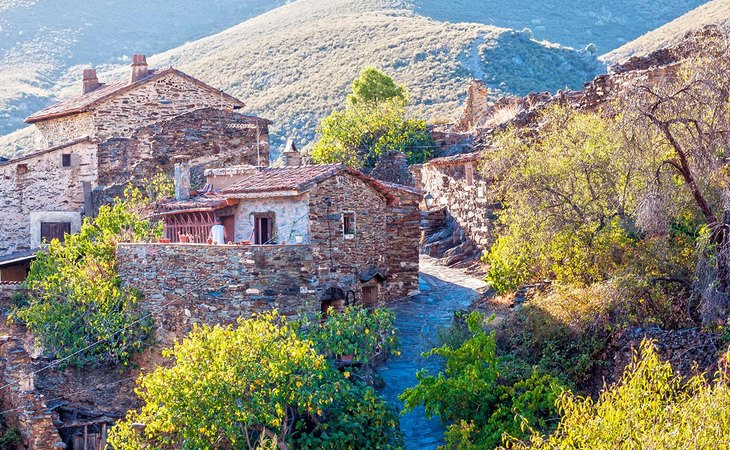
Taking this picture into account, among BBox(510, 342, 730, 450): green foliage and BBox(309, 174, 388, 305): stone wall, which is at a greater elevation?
BBox(309, 174, 388, 305): stone wall

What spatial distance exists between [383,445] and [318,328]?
4132 millimetres

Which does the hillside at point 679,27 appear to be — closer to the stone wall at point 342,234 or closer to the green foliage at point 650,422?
the stone wall at point 342,234

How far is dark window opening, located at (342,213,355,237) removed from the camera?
2714 cm

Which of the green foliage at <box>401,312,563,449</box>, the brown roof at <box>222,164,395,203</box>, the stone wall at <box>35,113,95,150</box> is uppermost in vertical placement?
the stone wall at <box>35,113,95,150</box>

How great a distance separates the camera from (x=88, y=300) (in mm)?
29156

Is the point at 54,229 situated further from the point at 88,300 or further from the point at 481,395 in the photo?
the point at 481,395

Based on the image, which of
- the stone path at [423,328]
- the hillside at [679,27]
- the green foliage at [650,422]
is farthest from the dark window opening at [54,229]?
the hillside at [679,27]

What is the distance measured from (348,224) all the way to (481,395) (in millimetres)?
7514

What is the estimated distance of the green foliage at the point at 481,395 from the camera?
19844mm

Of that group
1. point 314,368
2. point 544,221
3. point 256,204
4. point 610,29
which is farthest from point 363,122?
point 610,29

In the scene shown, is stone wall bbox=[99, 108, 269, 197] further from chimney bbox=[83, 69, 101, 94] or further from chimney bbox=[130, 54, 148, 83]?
chimney bbox=[83, 69, 101, 94]

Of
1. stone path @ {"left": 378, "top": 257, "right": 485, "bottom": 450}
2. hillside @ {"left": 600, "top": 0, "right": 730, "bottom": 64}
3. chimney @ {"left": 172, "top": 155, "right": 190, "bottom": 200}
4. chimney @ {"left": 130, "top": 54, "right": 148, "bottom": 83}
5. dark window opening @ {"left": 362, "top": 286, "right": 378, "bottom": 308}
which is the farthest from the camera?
hillside @ {"left": 600, "top": 0, "right": 730, "bottom": 64}

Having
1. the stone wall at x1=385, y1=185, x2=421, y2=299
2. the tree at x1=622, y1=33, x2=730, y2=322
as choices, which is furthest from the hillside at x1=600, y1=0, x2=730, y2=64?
the tree at x1=622, y1=33, x2=730, y2=322

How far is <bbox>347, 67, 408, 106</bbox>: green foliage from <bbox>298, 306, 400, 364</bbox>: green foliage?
1101 inches
